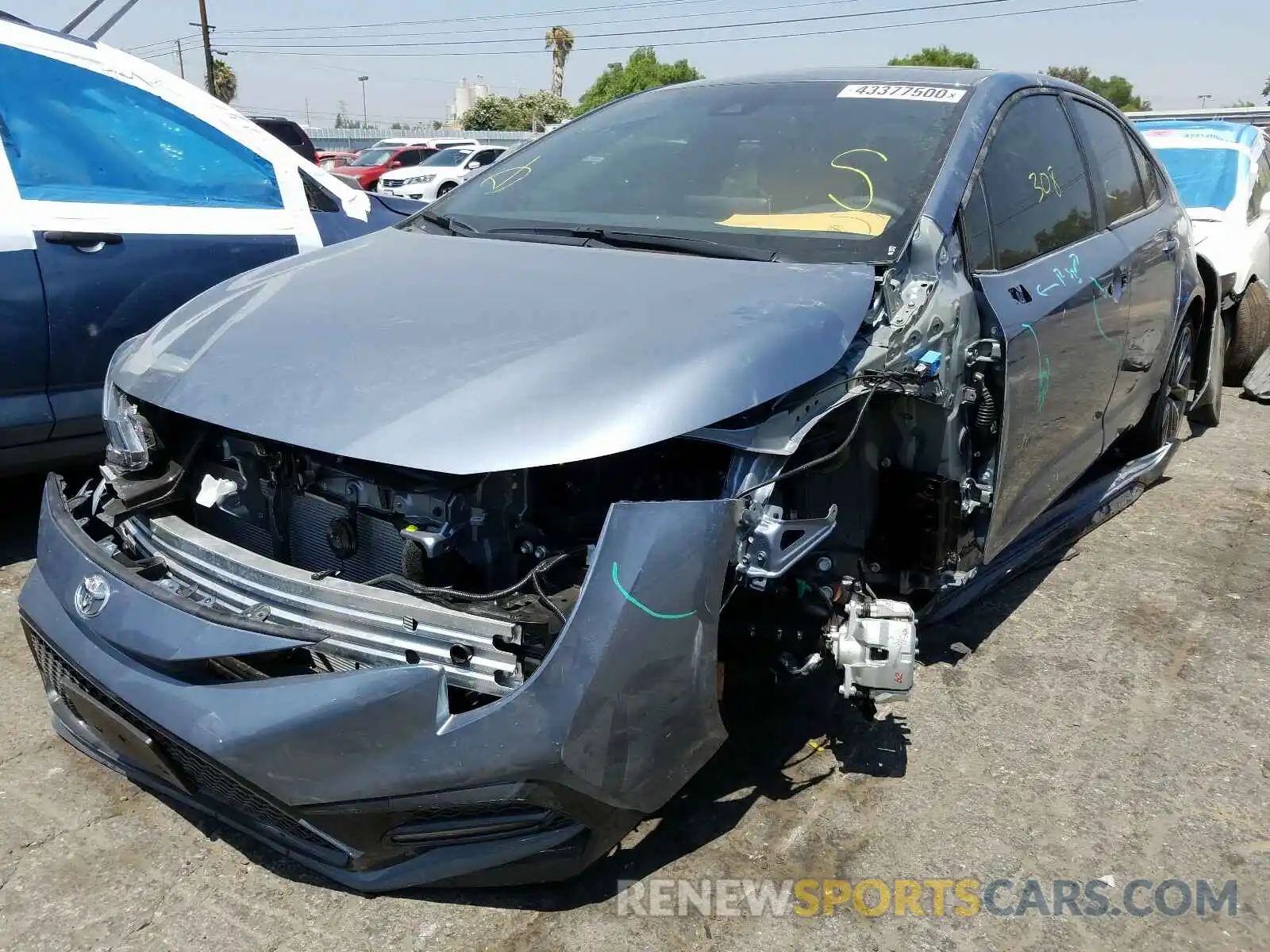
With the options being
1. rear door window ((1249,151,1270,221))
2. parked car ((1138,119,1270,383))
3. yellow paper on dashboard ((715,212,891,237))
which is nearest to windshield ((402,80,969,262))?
yellow paper on dashboard ((715,212,891,237))


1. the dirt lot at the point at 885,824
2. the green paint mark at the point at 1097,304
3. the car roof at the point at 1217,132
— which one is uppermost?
the car roof at the point at 1217,132

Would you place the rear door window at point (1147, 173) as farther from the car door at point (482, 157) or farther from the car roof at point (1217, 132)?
the car door at point (482, 157)

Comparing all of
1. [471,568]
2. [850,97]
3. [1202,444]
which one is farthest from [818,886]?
[1202,444]

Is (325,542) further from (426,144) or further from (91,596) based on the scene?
(426,144)

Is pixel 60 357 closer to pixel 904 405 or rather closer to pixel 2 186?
pixel 2 186

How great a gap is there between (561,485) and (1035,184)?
6.54ft

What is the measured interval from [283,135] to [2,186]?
1220 cm

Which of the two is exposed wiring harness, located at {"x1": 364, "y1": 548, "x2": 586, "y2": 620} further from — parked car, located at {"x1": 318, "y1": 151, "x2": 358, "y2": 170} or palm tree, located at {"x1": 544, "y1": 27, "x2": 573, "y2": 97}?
palm tree, located at {"x1": 544, "y1": 27, "x2": 573, "y2": 97}

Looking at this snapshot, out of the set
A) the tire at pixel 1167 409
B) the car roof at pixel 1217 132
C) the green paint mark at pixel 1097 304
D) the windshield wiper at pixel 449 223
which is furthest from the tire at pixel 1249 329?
the windshield wiper at pixel 449 223

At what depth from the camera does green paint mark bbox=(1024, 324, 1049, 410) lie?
115 inches

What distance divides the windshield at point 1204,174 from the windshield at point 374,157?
19.1 meters

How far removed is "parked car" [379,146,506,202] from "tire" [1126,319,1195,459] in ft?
51.9

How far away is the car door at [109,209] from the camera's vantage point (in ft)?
12.1

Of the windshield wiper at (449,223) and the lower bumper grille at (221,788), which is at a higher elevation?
the windshield wiper at (449,223)
